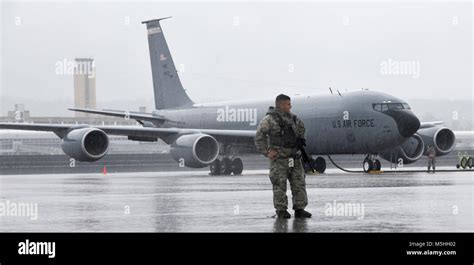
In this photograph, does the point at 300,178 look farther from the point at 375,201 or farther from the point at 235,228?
the point at 375,201

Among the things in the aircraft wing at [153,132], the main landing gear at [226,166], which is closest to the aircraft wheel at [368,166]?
the aircraft wing at [153,132]

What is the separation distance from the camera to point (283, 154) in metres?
13.3

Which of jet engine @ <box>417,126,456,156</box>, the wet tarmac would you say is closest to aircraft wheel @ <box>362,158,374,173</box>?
jet engine @ <box>417,126,456,156</box>

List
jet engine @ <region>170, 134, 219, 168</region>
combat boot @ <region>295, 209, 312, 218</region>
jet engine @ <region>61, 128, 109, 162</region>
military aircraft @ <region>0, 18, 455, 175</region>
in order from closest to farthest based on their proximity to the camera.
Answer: combat boot @ <region>295, 209, 312, 218</region> < jet engine @ <region>61, 128, 109, 162</region> < military aircraft @ <region>0, 18, 455, 175</region> < jet engine @ <region>170, 134, 219, 168</region>

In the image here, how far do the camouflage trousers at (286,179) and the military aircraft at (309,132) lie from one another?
19.4 m

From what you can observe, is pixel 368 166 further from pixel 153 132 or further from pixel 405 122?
pixel 153 132

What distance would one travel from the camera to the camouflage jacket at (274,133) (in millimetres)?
13312

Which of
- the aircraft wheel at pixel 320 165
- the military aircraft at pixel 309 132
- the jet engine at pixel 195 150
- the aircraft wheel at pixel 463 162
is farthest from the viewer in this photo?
the aircraft wheel at pixel 463 162

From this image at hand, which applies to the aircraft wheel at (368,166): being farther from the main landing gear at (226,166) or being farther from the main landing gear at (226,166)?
the main landing gear at (226,166)

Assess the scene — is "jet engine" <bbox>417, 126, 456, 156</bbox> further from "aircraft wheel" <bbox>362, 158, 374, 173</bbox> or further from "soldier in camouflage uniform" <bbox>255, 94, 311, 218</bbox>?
"soldier in camouflage uniform" <bbox>255, 94, 311, 218</bbox>

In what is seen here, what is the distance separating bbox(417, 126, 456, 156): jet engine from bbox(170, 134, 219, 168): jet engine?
10.2 m

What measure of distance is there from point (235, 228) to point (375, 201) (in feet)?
17.6

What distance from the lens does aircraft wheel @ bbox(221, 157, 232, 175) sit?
36.5m

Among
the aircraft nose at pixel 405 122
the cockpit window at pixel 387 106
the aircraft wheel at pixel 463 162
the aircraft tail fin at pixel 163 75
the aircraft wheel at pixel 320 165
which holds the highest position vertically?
the aircraft tail fin at pixel 163 75
